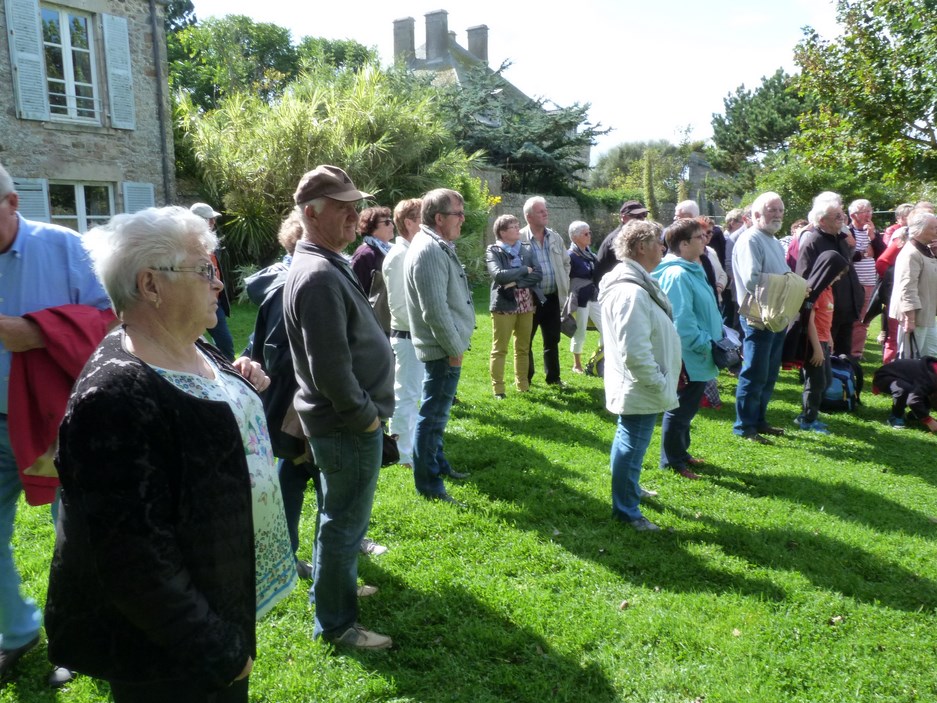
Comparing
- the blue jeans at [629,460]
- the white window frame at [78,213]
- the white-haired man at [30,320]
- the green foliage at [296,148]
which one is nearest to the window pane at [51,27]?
the white window frame at [78,213]

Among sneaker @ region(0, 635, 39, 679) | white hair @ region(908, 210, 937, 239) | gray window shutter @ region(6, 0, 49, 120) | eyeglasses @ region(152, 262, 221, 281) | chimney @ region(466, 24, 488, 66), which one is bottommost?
sneaker @ region(0, 635, 39, 679)

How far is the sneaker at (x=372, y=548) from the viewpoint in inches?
162

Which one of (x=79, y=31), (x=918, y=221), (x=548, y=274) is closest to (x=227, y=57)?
(x=79, y=31)

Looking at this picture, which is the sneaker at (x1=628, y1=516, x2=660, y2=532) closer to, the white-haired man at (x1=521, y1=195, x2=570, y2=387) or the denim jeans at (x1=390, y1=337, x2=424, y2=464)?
the denim jeans at (x1=390, y1=337, x2=424, y2=464)

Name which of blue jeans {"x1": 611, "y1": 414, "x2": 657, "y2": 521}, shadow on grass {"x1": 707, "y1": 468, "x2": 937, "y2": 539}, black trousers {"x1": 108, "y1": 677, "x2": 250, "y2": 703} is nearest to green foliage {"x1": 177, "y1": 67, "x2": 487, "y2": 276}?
shadow on grass {"x1": 707, "y1": 468, "x2": 937, "y2": 539}

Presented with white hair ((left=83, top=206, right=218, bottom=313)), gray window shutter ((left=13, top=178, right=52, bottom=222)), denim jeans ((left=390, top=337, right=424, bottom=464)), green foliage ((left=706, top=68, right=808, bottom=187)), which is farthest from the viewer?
green foliage ((left=706, top=68, right=808, bottom=187))

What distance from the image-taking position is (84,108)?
1483cm

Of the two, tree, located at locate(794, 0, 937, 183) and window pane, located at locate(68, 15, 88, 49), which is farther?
window pane, located at locate(68, 15, 88, 49)

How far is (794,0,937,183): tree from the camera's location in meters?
10.8

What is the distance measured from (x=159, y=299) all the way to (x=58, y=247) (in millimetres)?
1424

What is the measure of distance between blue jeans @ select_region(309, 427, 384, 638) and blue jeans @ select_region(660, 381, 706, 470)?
2.94 metres

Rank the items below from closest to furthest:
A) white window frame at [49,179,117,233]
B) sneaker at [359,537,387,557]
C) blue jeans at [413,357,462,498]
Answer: sneaker at [359,537,387,557] < blue jeans at [413,357,462,498] < white window frame at [49,179,117,233]

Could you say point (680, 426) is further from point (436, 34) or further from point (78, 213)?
point (436, 34)

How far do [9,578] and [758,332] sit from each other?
5671 mm
